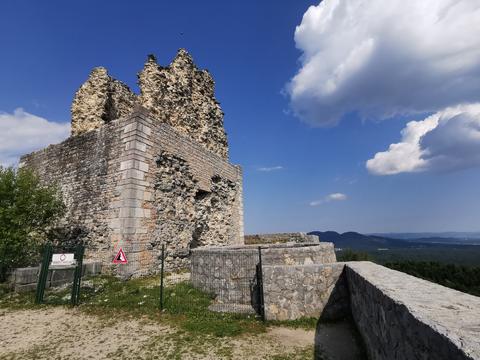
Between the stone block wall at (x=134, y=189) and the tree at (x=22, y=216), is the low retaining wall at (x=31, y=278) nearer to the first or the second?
the tree at (x=22, y=216)

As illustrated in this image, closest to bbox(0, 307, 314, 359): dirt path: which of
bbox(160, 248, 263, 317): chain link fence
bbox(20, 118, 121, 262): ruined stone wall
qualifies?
bbox(160, 248, 263, 317): chain link fence

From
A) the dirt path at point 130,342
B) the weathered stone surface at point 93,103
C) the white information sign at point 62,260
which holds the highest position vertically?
the weathered stone surface at point 93,103

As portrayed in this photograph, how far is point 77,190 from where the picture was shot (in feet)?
Result: 39.7

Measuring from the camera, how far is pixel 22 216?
10320 mm

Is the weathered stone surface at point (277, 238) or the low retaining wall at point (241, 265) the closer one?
the low retaining wall at point (241, 265)

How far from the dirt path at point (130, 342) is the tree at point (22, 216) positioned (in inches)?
186

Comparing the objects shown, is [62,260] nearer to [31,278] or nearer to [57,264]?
[57,264]

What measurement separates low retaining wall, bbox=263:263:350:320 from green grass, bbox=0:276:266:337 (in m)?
0.54

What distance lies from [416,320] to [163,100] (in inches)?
517

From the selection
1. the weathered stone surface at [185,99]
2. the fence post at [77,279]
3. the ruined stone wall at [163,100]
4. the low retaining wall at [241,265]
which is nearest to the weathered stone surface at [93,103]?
the ruined stone wall at [163,100]

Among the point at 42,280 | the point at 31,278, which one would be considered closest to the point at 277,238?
the point at 31,278

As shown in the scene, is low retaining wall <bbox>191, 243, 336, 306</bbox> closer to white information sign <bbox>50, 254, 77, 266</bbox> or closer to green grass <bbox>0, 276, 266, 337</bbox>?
green grass <bbox>0, 276, 266, 337</bbox>

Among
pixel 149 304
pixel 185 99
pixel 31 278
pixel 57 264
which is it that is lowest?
pixel 149 304

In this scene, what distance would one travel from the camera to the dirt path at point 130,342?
4459mm
